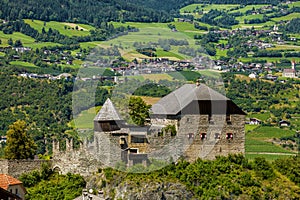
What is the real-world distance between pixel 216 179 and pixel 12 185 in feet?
39.5

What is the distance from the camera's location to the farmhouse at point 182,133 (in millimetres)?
54938

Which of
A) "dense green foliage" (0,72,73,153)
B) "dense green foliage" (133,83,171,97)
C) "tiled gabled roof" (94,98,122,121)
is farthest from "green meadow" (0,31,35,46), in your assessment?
"tiled gabled roof" (94,98,122,121)

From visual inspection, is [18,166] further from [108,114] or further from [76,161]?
[108,114]

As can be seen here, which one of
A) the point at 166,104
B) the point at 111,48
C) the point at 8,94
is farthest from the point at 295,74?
the point at 166,104

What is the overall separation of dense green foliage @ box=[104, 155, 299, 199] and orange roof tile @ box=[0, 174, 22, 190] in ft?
17.7

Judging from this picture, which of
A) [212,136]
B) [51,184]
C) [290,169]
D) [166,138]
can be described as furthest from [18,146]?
[290,169]

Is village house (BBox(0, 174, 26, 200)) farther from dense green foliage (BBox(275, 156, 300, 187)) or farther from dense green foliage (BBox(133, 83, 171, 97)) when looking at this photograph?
dense green foliage (BBox(133, 83, 171, 97))

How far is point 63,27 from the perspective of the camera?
190500 millimetres

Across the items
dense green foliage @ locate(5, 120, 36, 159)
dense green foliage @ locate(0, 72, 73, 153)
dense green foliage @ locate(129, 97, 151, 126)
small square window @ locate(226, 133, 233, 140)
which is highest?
dense green foliage @ locate(129, 97, 151, 126)

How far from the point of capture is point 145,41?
8806cm

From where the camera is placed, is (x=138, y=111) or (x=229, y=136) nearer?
(x=229, y=136)

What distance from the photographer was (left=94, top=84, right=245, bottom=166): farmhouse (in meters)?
54.9

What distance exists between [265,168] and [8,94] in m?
75.8

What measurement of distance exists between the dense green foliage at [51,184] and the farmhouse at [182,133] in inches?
89.2
